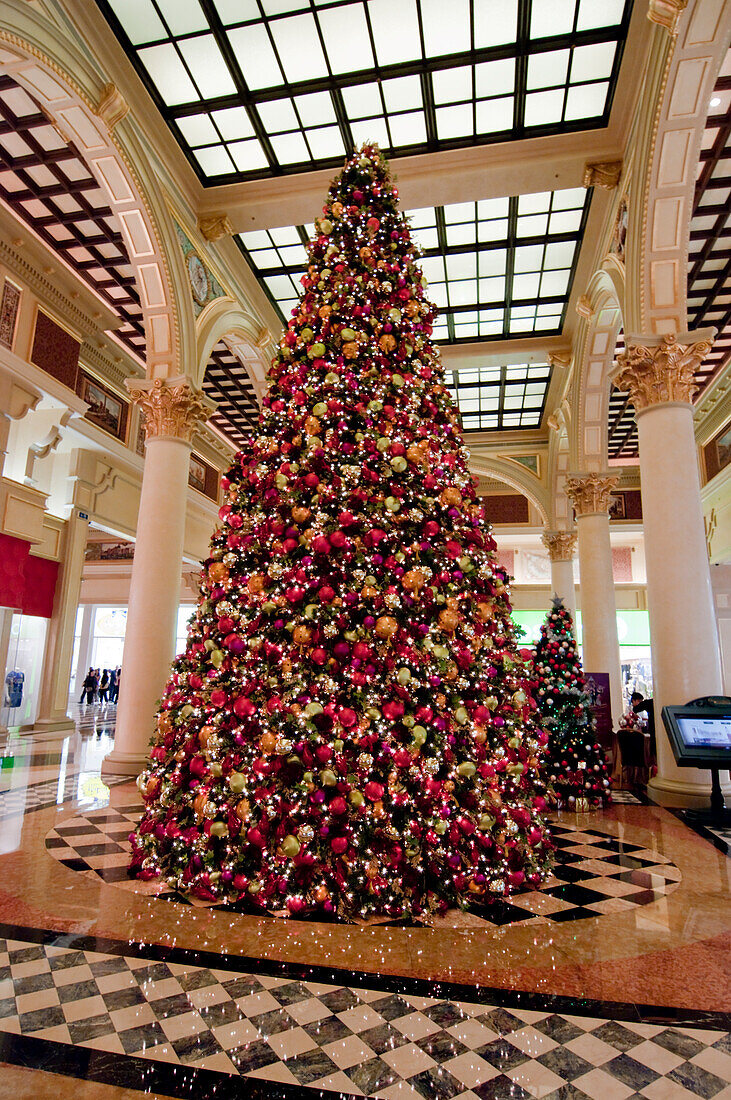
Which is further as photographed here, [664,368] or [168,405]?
[168,405]

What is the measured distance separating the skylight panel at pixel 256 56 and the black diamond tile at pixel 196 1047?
758 cm

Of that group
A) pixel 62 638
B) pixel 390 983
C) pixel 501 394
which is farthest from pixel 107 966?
pixel 501 394

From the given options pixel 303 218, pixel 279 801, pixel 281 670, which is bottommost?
pixel 279 801

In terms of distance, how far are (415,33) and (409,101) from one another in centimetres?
70

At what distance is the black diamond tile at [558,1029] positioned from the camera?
196 cm

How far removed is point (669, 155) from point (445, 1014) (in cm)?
745

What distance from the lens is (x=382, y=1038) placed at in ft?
6.37

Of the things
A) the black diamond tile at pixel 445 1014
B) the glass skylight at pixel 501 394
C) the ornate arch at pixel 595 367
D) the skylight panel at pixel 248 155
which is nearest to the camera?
the black diamond tile at pixel 445 1014

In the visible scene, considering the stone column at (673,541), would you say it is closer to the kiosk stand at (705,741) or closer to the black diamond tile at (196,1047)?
the kiosk stand at (705,741)

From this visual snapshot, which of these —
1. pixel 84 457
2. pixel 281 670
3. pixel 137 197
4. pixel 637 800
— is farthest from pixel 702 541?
pixel 84 457

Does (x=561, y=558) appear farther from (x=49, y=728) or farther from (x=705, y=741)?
(x=49, y=728)

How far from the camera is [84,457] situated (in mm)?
11859

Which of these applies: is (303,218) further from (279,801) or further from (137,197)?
(279,801)

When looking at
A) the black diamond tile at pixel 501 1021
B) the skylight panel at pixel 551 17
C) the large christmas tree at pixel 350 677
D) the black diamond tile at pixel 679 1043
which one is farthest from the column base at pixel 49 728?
the skylight panel at pixel 551 17
